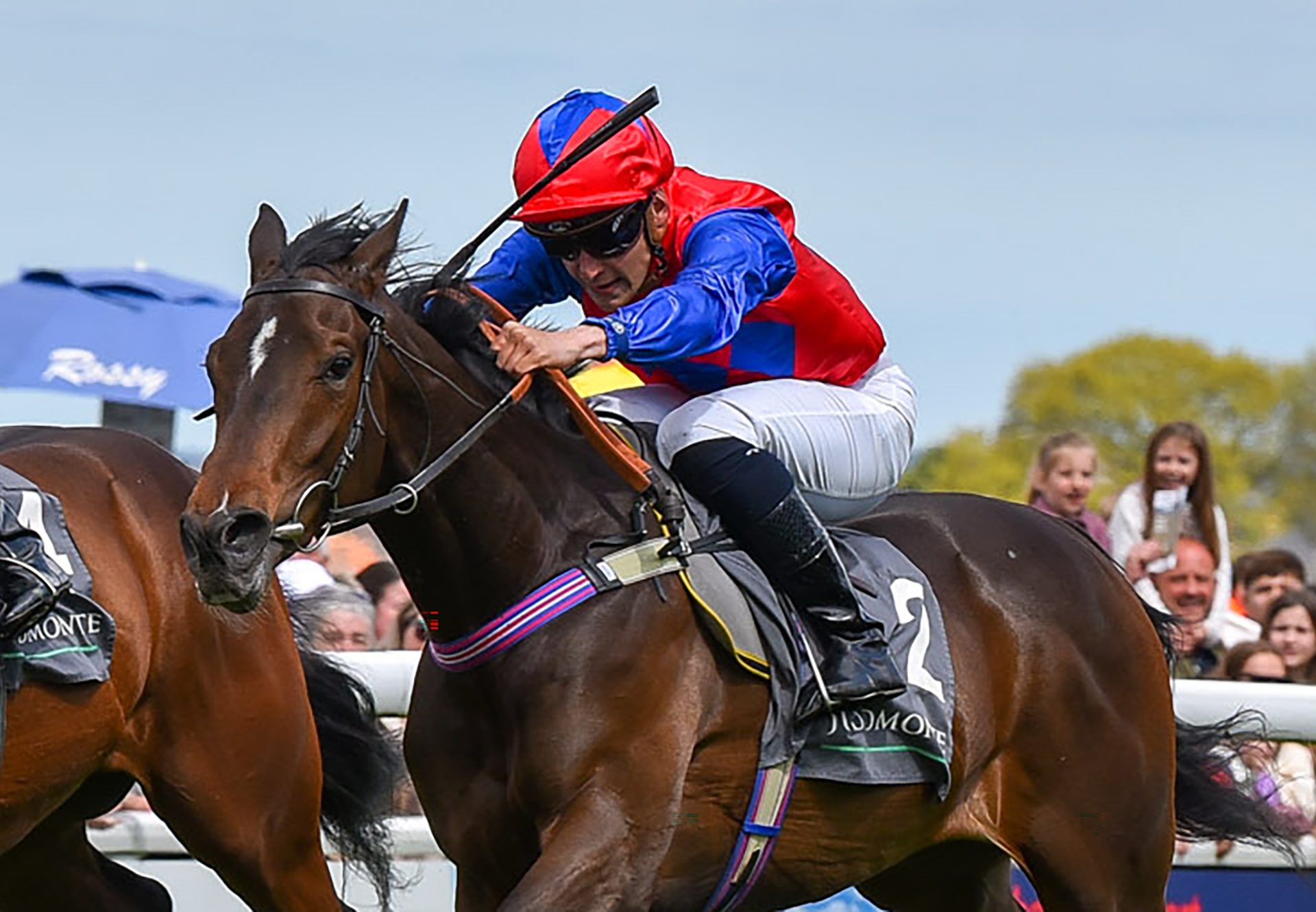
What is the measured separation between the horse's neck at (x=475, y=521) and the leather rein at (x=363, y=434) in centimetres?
4

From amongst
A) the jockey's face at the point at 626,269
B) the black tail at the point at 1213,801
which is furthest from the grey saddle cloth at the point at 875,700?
the black tail at the point at 1213,801

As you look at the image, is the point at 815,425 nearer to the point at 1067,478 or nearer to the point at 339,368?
the point at 339,368

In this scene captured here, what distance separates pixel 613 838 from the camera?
4.10m

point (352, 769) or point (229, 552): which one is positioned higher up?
point (229, 552)

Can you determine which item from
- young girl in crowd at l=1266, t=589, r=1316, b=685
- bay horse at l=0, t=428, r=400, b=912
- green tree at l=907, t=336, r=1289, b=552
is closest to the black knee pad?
bay horse at l=0, t=428, r=400, b=912

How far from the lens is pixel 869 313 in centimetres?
498

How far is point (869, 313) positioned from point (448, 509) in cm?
121

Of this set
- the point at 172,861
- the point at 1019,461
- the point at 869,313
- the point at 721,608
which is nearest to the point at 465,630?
the point at 721,608

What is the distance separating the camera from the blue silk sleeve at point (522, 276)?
190 inches

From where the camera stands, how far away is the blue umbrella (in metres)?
10.6

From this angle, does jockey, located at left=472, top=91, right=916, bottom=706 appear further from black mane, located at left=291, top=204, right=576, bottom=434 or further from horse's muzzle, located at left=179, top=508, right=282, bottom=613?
horse's muzzle, located at left=179, top=508, right=282, bottom=613

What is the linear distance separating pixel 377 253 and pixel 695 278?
0.62 meters

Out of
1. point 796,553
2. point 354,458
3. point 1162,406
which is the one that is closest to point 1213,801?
point 796,553

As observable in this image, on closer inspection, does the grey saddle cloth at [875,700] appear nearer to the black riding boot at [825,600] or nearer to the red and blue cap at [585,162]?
the black riding boot at [825,600]
